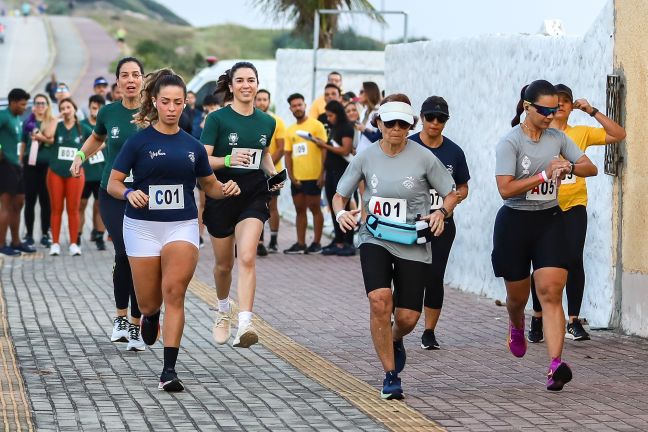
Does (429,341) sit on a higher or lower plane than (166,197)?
lower

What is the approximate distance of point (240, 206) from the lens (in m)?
11.0

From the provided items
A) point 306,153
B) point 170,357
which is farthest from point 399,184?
point 306,153

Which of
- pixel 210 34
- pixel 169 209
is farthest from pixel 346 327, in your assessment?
pixel 210 34

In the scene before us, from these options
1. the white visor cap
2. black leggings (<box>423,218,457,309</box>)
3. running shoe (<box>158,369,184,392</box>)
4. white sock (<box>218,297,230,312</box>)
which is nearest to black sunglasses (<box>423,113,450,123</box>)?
black leggings (<box>423,218,457,309</box>)

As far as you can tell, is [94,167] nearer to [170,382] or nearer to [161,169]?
[161,169]

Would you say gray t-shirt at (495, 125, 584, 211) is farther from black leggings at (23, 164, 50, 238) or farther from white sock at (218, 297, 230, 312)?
black leggings at (23, 164, 50, 238)

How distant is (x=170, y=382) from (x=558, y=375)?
7.51 feet

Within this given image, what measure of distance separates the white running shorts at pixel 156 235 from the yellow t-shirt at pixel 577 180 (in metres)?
3.09

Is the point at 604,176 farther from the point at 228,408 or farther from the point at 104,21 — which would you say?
the point at 104,21

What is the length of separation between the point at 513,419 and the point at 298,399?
1.32 meters

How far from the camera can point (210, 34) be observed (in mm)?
122688

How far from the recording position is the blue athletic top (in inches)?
364

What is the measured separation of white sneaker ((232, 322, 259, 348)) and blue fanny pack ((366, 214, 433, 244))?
177 centimetres

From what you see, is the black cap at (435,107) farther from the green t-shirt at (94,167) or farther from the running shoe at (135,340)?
the green t-shirt at (94,167)
